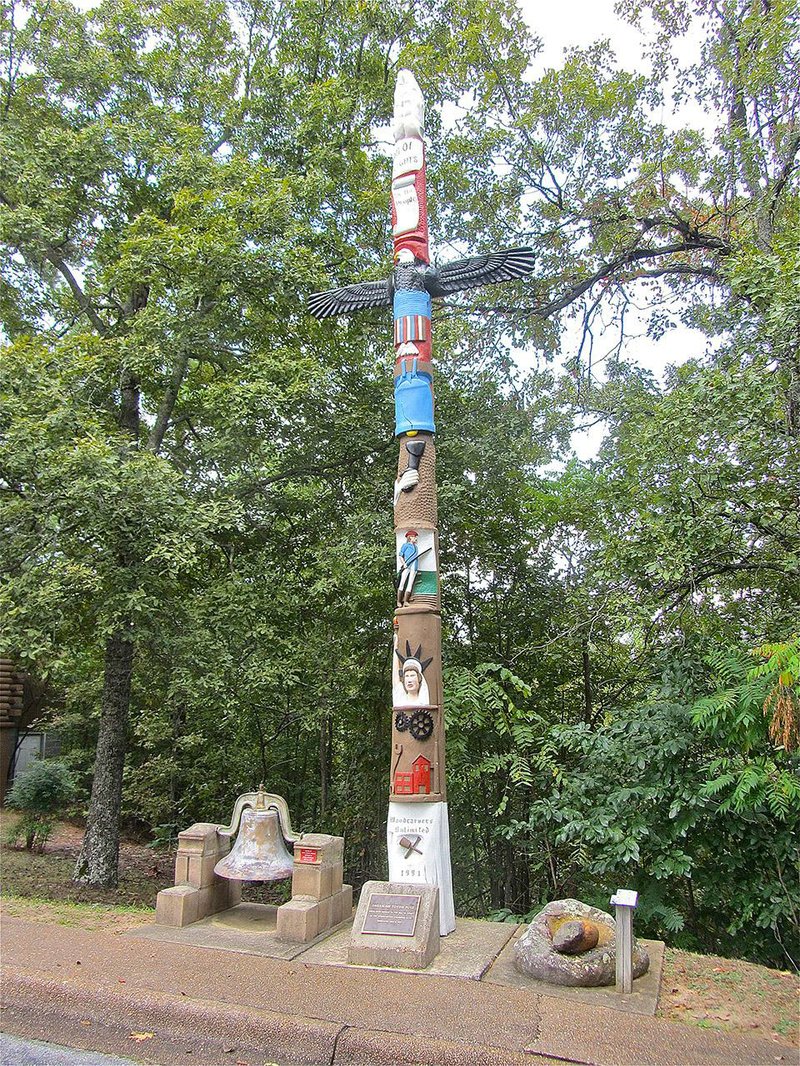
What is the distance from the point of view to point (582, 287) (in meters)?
10.6

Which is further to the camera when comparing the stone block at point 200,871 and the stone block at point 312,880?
the stone block at point 200,871

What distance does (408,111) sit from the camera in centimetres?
758

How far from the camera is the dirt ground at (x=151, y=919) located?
4.32 m

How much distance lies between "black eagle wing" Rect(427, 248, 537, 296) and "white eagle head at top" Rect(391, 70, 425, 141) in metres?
1.60

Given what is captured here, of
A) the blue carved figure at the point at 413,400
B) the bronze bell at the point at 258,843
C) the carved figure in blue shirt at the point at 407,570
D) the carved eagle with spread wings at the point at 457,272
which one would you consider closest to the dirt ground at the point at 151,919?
the bronze bell at the point at 258,843

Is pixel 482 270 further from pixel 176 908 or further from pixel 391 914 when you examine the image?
pixel 176 908

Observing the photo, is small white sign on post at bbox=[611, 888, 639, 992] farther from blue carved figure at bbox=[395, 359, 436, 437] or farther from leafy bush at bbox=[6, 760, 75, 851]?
leafy bush at bbox=[6, 760, 75, 851]

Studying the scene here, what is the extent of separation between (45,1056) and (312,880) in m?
2.29

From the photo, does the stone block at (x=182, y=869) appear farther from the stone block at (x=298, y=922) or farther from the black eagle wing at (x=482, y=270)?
the black eagle wing at (x=482, y=270)

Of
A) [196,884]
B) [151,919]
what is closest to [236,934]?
[196,884]

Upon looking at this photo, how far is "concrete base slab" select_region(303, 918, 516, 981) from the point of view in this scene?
4.99m

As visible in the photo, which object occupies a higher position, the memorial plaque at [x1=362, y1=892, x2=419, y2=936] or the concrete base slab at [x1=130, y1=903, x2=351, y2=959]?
the memorial plaque at [x1=362, y1=892, x2=419, y2=936]

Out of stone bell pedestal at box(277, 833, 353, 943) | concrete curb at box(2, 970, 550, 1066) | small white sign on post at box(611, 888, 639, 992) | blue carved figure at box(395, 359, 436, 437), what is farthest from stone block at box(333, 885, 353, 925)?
blue carved figure at box(395, 359, 436, 437)

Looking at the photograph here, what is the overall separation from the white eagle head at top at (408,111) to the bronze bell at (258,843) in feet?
21.4
